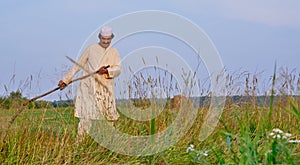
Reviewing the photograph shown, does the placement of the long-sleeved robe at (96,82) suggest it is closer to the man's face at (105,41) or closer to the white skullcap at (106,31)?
the man's face at (105,41)

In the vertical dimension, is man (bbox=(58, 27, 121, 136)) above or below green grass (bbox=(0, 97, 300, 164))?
above

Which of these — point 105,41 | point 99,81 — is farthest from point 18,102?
point 105,41

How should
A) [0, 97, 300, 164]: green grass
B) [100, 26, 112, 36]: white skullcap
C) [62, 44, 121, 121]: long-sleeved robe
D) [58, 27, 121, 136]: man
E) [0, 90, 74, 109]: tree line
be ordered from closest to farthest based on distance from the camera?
[0, 97, 300, 164]: green grass, [0, 90, 74, 109]: tree line, [58, 27, 121, 136]: man, [62, 44, 121, 121]: long-sleeved robe, [100, 26, 112, 36]: white skullcap

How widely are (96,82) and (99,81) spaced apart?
0.36 meters

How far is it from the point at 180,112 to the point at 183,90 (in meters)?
0.35

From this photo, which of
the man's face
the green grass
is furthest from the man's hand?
the green grass

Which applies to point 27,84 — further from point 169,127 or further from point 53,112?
point 169,127

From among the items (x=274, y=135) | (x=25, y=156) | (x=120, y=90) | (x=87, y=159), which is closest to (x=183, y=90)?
(x=120, y=90)

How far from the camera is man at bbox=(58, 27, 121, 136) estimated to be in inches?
216

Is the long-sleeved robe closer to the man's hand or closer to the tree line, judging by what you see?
the man's hand

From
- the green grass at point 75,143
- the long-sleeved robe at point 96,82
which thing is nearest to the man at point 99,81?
the long-sleeved robe at point 96,82

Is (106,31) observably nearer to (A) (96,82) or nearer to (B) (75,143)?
(A) (96,82)

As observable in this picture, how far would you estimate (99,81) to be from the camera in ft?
18.3

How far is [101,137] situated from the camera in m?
4.88
